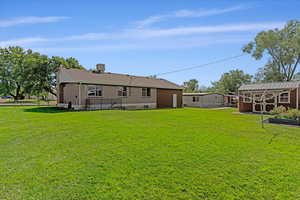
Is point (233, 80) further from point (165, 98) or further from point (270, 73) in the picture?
point (165, 98)

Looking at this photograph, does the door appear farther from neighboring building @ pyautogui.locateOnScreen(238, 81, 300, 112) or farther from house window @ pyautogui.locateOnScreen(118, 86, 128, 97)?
house window @ pyautogui.locateOnScreen(118, 86, 128, 97)

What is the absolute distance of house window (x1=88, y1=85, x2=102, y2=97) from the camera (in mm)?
16278

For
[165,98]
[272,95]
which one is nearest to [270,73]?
[272,95]

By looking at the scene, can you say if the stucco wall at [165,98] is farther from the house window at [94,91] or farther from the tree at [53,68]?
the tree at [53,68]

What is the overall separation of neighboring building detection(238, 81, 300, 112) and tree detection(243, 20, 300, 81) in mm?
16262

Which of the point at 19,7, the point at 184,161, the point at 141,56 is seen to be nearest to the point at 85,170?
the point at 184,161

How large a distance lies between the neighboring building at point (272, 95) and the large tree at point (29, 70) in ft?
78.3

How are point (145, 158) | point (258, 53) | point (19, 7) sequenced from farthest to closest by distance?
point (258, 53) < point (19, 7) < point (145, 158)

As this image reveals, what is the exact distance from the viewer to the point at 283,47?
2756cm

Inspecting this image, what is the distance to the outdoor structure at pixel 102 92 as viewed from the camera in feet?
51.9

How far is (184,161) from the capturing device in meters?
3.71

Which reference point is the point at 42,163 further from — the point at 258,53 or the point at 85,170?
the point at 258,53

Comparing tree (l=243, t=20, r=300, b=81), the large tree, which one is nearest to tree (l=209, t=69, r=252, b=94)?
tree (l=243, t=20, r=300, b=81)

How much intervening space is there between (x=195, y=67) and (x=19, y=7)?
70.2 feet
